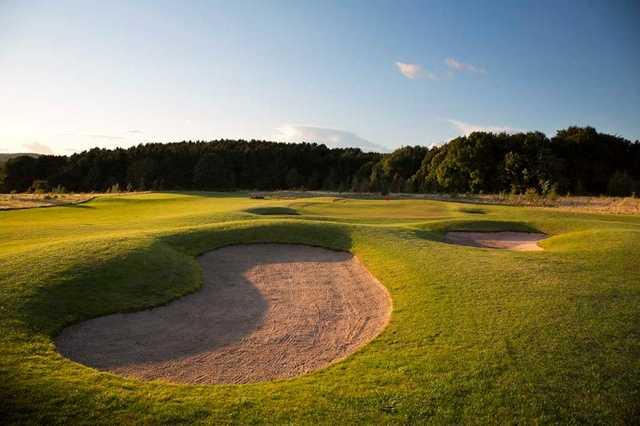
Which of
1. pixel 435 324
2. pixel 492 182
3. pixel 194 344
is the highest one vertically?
pixel 492 182

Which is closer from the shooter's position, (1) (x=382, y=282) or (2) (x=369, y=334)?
(2) (x=369, y=334)

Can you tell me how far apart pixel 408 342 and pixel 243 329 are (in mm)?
4108

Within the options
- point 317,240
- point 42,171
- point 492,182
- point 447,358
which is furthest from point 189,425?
point 42,171

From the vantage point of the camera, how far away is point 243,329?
10.6m

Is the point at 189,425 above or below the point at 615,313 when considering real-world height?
below

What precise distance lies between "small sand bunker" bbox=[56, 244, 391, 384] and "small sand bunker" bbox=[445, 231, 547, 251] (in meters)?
8.03

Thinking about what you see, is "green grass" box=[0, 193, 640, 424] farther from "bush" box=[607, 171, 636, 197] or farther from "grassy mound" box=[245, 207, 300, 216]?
"bush" box=[607, 171, 636, 197]

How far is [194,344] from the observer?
9.72 metres

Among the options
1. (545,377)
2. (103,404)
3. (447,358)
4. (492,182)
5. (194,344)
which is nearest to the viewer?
(103,404)

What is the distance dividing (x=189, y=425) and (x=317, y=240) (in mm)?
12992

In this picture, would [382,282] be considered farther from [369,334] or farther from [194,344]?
[194,344]

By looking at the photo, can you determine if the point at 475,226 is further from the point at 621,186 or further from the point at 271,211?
the point at 621,186

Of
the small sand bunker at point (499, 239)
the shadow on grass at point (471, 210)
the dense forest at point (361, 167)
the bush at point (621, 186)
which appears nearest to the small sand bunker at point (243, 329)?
the small sand bunker at point (499, 239)

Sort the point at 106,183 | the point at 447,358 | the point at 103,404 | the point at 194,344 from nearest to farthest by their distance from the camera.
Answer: the point at 103,404
the point at 447,358
the point at 194,344
the point at 106,183
